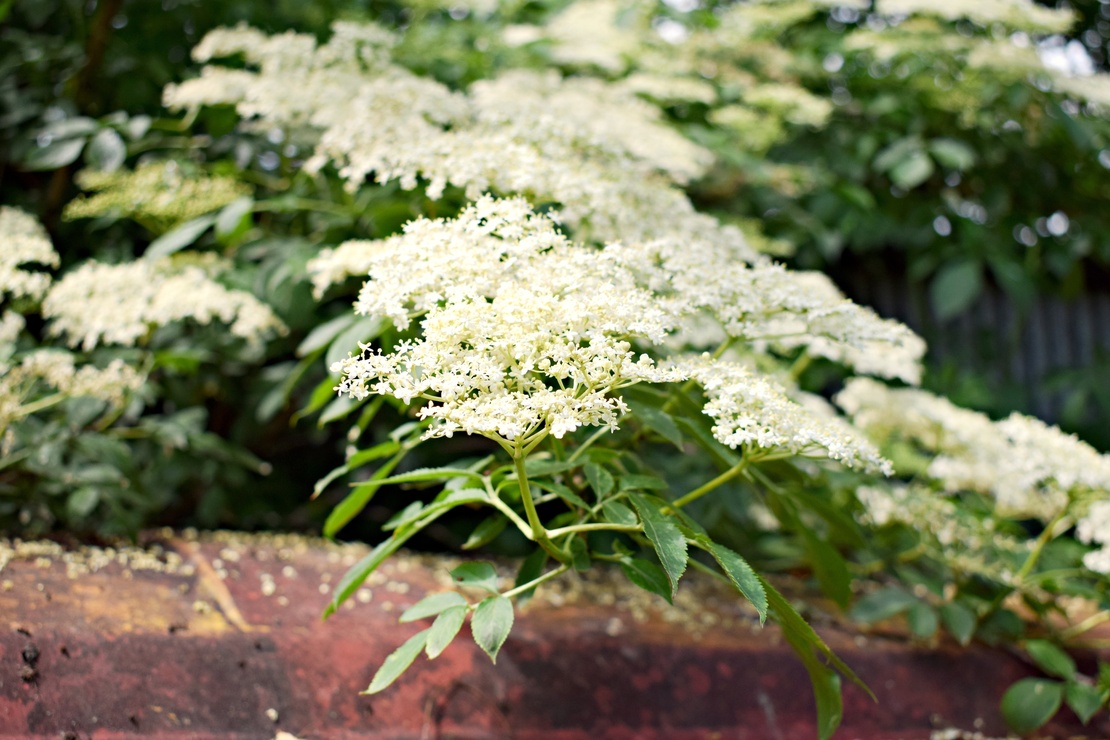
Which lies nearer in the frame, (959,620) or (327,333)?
(327,333)

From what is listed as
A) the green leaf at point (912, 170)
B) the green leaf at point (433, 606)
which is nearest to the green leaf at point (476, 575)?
the green leaf at point (433, 606)

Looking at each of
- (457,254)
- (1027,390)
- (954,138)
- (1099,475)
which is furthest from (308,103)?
(1027,390)

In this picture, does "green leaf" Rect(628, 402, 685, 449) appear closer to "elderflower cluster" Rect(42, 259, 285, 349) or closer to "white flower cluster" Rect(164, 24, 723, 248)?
"white flower cluster" Rect(164, 24, 723, 248)

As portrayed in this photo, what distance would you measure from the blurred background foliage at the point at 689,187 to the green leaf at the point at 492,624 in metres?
0.56

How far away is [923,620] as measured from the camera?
6.08 ft

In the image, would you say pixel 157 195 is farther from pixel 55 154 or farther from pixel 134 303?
pixel 134 303

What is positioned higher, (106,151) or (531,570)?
(106,151)

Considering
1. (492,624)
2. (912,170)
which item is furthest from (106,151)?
(912,170)

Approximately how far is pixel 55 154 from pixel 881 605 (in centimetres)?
214

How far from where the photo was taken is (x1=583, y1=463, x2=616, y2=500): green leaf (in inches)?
48.3

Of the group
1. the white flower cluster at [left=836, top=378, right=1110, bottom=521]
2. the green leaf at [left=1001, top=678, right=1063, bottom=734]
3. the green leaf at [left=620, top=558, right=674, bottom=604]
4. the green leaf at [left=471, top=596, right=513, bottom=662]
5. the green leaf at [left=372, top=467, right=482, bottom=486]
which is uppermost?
the green leaf at [left=372, top=467, right=482, bottom=486]

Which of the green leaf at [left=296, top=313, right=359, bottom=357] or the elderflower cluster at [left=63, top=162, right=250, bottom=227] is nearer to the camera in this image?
the green leaf at [left=296, top=313, right=359, bottom=357]

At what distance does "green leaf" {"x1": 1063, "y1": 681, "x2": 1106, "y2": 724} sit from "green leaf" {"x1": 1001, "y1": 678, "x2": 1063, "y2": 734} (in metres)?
0.02

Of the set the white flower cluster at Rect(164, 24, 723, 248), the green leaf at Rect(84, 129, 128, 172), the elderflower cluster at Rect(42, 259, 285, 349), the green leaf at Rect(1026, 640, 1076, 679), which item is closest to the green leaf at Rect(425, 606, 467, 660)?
the white flower cluster at Rect(164, 24, 723, 248)
